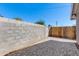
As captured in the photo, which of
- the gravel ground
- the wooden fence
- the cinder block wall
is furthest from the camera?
the wooden fence

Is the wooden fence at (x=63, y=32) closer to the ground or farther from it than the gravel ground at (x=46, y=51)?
farther from it

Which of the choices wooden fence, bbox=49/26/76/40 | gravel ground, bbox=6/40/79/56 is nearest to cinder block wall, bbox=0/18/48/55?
gravel ground, bbox=6/40/79/56

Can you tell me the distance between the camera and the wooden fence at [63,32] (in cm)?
907

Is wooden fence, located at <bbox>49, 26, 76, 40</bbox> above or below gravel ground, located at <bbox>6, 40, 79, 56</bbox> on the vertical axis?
above

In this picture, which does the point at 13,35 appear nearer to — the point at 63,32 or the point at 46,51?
the point at 46,51

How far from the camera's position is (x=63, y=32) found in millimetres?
9727

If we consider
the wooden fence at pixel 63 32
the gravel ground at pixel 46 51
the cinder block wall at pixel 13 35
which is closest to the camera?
the cinder block wall at pixel 13 35

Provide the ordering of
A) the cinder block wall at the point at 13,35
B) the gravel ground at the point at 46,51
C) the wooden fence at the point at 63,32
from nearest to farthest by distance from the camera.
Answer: the cinder block wall at the point at 13,35 → the gravel ground at the point at 46,51 → the wooden fence at the point at 63,32

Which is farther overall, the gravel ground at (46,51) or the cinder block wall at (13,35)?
the gravel ground at (46,51)

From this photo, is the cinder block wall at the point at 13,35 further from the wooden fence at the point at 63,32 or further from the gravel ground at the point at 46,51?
the wooden fence at the point at 63,32

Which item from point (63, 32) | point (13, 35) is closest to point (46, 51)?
point (13, 35)

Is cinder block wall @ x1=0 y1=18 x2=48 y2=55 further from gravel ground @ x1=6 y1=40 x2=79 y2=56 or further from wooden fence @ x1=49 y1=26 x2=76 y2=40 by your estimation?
wooden fence @ x1=49 y1=26 x2=76 y2=40

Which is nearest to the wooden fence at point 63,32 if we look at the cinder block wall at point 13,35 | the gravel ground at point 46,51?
the cinder block wall at point 13,35

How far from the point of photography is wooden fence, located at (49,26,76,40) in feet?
29.8
